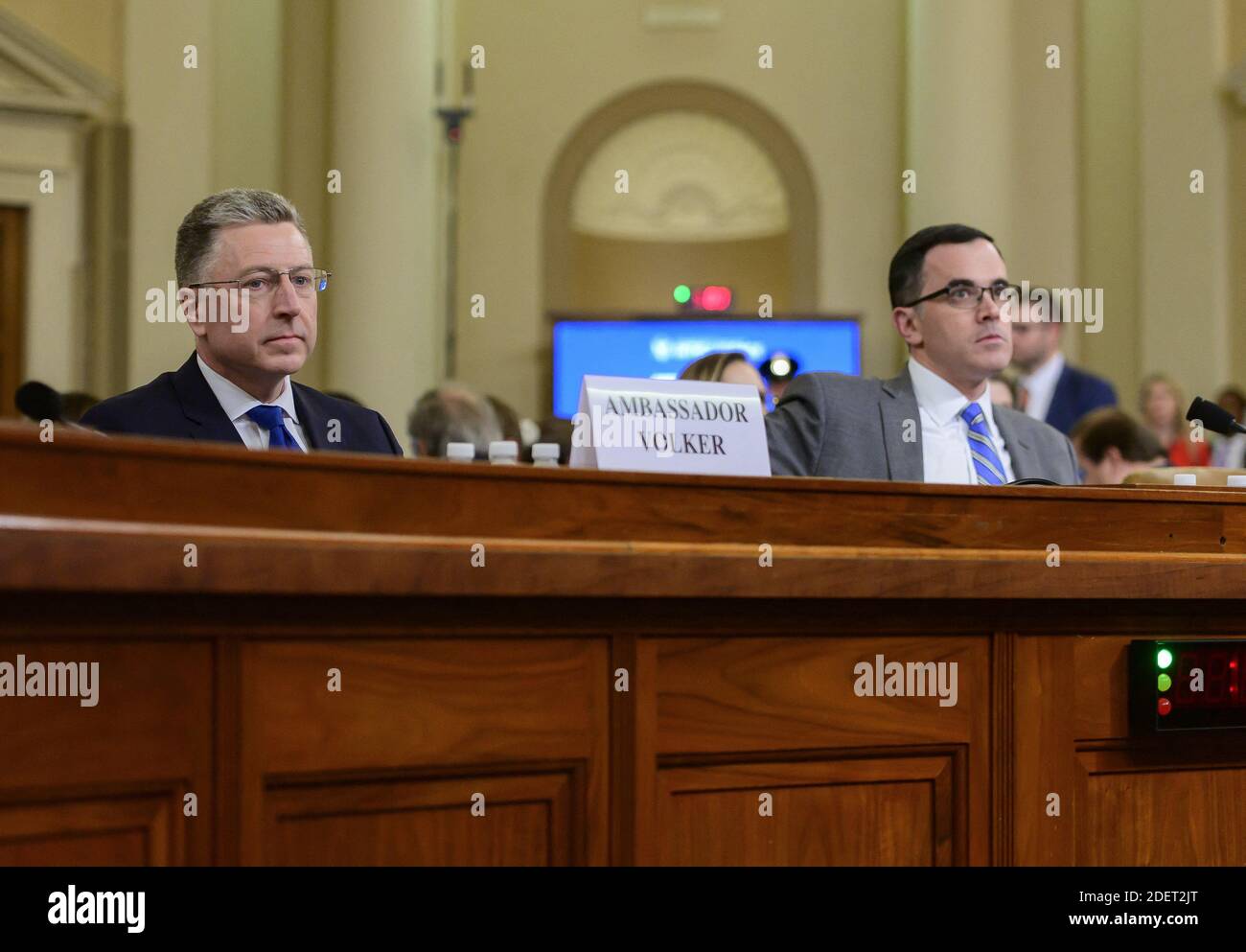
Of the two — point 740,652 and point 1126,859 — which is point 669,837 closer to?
point 740,652

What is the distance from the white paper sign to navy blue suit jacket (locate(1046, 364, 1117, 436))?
3788 millimetres

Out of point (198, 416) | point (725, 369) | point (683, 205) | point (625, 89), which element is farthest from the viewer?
point (683, 205)

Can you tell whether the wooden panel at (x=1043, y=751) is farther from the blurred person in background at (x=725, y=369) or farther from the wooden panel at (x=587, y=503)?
the blurred person in background at (x=725, y=369)

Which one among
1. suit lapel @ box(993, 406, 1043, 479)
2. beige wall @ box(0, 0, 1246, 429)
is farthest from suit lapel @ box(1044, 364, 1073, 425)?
suit lapel @ box(993, 406, 1043, 479)

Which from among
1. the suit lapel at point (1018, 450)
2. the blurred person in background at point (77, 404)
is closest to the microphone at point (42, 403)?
the suit lapel at point (1018, 450)

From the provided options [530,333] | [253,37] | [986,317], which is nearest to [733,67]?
[530,333]

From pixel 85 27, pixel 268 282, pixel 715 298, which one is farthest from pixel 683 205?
pixel 268 282

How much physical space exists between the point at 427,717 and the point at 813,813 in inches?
17.2

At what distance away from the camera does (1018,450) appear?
9.49ft

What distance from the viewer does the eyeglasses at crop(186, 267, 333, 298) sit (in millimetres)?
2240

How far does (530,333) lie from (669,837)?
684cm

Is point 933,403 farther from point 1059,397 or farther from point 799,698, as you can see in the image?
point 1059,397

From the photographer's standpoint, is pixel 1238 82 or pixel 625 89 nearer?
pixel 1238 82

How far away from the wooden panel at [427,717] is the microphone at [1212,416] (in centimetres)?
98
